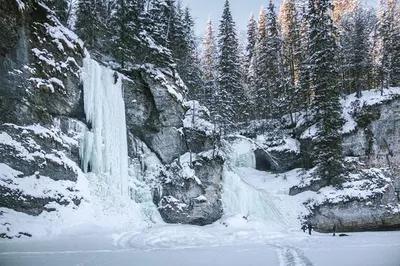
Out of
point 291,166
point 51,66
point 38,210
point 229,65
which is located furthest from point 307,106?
point 38,210

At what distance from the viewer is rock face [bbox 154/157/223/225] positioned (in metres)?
18.2

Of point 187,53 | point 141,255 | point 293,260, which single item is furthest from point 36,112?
point 187,53

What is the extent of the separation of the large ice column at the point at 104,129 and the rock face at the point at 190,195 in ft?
8.50

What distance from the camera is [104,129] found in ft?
55.7

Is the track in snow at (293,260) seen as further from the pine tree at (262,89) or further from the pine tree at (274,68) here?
the pine tree at (262,89)

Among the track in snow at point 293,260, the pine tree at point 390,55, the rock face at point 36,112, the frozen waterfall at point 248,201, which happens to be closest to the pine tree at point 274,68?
the pine tree at point 390,55

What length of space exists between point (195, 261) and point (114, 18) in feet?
58.4

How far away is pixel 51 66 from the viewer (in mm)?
15109

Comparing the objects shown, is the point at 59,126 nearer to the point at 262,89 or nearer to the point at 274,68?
the point at 262,89

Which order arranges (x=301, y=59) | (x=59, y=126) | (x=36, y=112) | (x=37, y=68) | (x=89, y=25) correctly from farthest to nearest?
1. (x=301, y=59)
2. (x=89, y=25)
3. (x=59, y=126)
4. (x=37, y=68)
5. (x=36, y=112)

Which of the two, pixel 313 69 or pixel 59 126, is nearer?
pixel 59 126

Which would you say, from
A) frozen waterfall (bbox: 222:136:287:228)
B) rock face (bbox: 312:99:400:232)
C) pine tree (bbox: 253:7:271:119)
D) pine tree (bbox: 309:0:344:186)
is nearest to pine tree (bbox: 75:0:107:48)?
frozen waterfall (bbox: 222:136:287:228)

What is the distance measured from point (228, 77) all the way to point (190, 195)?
43.1 ft

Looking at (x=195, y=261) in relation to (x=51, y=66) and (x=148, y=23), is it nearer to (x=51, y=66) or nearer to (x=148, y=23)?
(x=51, y=66)
